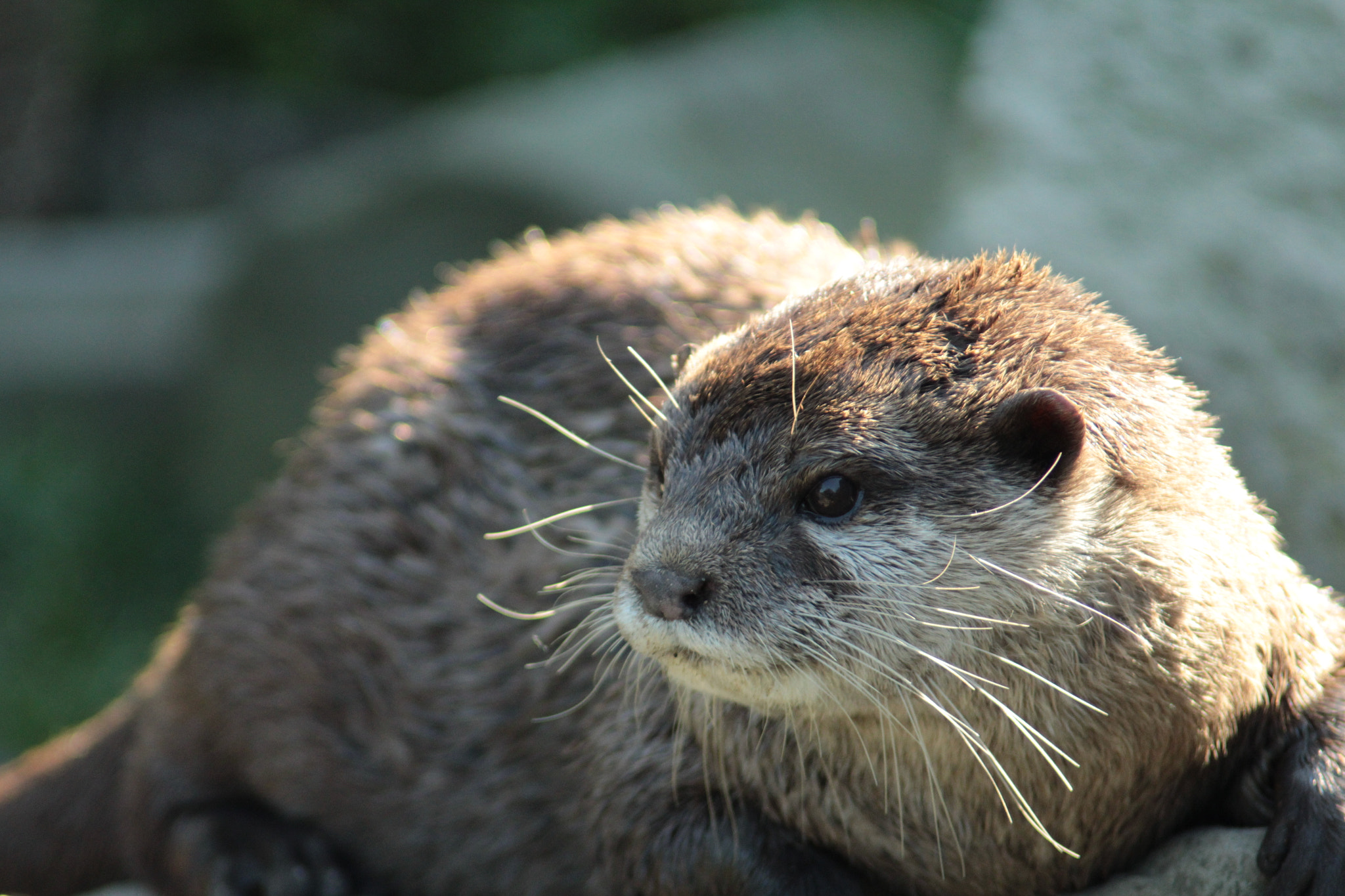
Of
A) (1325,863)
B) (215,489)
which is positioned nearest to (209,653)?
(1325,863)

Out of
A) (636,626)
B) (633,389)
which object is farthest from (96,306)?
(636,626)

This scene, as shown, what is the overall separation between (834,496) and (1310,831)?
0.72 metres

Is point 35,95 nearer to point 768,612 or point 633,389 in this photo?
point 633,389

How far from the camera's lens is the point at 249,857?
2496 millimetres

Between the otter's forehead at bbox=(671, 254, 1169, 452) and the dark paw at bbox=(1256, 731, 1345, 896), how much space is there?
528 mm

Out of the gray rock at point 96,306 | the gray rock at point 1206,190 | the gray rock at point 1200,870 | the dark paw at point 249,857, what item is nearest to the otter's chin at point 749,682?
the gray rock at point 1200,870

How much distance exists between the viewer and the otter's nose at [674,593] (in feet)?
4.85

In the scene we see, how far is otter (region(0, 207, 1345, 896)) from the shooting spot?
151cm

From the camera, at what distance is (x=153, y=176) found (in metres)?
7.95

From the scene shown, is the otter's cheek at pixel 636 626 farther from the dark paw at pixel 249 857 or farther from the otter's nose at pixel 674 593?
the dark paw at pixel 249 857

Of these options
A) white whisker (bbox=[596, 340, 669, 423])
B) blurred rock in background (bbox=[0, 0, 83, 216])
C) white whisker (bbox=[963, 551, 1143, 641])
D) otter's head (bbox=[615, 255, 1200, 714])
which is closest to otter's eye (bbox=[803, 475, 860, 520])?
otter's head (bbox=[615, 255, 1200, 714])

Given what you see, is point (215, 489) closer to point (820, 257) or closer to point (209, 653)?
point (209, 653)

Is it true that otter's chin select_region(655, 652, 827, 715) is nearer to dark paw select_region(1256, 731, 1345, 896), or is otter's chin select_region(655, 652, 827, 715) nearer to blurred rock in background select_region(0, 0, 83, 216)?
dark paw select_region(1256, 731, 1345, 896)

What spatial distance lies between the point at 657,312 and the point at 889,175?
327 cm
